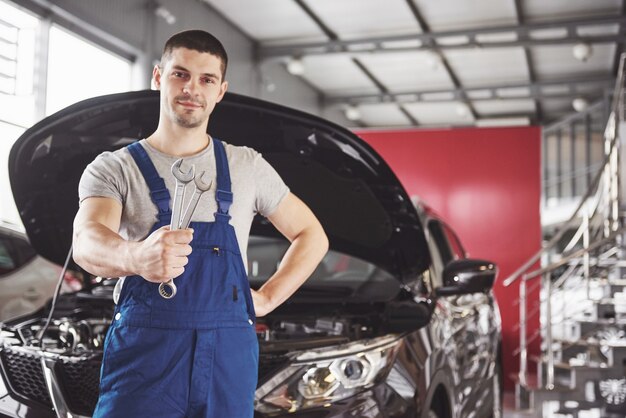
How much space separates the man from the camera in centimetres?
152

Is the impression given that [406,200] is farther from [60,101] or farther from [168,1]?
[168,1]

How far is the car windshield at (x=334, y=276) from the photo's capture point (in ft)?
8.77

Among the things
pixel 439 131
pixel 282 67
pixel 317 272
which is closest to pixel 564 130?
pixel 282 67

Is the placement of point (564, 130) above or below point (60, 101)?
above

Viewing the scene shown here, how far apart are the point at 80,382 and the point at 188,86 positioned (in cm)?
90

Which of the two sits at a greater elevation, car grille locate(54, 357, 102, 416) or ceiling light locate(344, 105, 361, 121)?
ceiling light locate(344, 105, 361, 121)

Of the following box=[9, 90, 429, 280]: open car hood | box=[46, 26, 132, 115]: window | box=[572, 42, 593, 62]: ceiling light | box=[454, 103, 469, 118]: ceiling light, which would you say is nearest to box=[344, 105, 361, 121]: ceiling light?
box=[454, 103, 469, 118]: ceiling light

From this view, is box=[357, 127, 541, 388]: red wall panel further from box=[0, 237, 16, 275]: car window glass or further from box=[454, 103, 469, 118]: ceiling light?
box=[0, 237, 16, 275]: car window glass

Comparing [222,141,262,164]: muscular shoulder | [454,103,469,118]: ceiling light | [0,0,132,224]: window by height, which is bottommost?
[222,141,262,164]: muscular shoulder

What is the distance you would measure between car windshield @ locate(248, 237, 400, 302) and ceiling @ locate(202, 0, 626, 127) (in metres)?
8.00

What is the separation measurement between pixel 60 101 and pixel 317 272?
17.1 ft

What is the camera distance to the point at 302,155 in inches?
93.4

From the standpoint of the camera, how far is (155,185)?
1615mm

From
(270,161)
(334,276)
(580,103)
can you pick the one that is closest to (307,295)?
(334,276)
